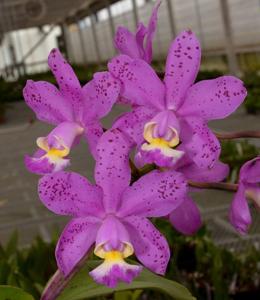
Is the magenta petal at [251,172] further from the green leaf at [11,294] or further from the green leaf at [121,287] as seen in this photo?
the green leaf at [11,294]

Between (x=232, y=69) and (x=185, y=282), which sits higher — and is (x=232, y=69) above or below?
below

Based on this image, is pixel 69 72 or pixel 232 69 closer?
pixel 69 72

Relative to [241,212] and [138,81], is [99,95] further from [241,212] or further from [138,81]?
[241,212]

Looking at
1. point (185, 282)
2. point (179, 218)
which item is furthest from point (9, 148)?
point (179, 218)

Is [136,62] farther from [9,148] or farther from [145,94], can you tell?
[9,148]

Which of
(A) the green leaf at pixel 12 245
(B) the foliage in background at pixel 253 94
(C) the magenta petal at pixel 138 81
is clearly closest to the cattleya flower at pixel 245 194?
(C) the magenta petal at pixel 138 81

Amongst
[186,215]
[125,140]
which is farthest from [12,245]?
[125,140]
